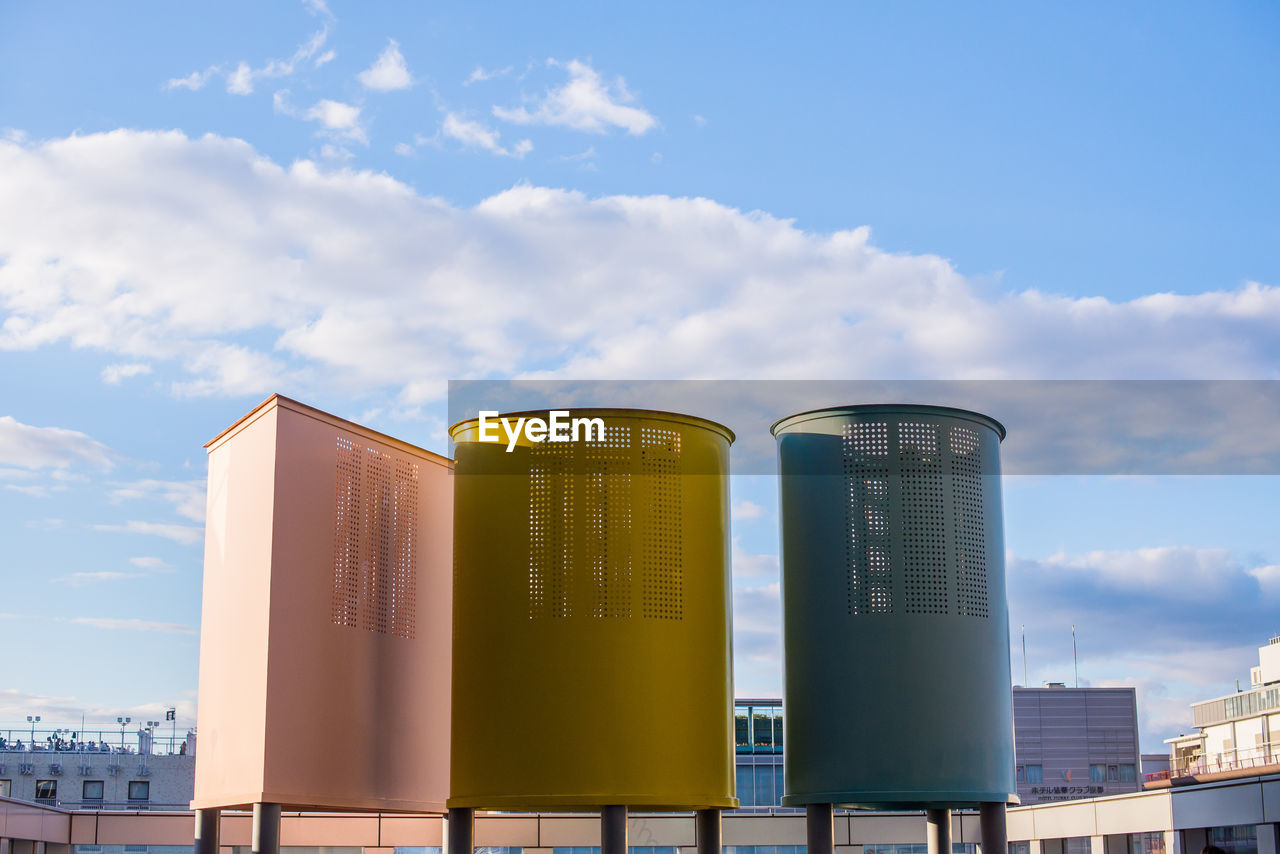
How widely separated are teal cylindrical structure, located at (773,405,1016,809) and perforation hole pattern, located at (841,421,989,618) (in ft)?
0.08

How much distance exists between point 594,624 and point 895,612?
5.23 metres

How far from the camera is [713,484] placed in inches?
944

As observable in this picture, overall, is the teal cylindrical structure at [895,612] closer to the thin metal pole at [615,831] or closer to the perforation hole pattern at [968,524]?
the perforation hole pattern at [968,524]

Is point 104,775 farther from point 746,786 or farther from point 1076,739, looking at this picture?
point 1076,739

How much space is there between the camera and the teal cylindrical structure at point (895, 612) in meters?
22.5

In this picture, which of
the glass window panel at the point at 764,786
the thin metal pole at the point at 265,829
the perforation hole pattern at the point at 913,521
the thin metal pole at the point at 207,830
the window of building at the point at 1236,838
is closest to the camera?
the thin metal pole at the point at 265,829

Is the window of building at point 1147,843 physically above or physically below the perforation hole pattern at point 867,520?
below

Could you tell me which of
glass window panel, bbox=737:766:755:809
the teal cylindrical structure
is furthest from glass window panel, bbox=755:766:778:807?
the teal cylindrical structure

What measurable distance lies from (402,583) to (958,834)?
16815mm

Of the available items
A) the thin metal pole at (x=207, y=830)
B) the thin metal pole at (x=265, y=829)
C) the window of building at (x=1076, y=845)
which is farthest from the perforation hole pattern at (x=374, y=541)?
the window of building at (x=1076, y=845)

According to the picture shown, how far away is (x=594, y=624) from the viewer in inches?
870

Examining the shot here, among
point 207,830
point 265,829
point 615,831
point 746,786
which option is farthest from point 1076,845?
point 746,786

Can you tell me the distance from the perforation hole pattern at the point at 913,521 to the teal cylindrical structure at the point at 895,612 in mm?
23

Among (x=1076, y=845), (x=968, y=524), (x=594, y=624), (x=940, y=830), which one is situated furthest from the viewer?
(x=1076, y=845)
